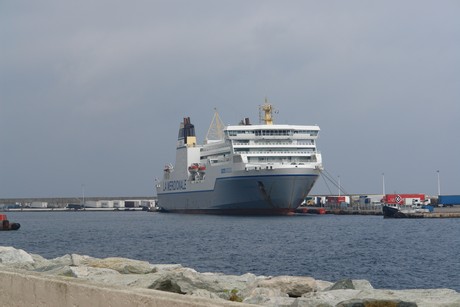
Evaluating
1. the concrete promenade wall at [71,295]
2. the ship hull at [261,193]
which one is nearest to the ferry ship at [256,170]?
the ship hull at [261,193]

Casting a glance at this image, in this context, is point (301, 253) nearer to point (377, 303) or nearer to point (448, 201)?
point (377, 303)

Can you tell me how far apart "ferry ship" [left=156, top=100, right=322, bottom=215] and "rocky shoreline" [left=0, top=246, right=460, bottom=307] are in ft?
171

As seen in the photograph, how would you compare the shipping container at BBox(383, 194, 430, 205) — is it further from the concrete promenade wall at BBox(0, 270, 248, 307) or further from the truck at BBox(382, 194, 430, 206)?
the concrete promenade wall at BBox(0, 270, 248, 307)

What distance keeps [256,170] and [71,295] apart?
58.9 meters

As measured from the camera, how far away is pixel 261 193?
65438 millimetres

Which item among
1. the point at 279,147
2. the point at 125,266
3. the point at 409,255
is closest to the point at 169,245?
the point at 409,255

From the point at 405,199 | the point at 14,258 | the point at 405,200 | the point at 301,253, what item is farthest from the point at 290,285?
the point at 405,199

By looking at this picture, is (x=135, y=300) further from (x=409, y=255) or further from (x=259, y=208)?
(x=259, y=208)

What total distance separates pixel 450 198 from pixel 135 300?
94.0 m

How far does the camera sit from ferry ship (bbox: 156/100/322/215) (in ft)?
213

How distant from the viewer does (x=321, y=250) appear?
31656mm

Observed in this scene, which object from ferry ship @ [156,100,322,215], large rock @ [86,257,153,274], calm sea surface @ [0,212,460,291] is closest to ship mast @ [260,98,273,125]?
ferry ship @ [156,100,322,215]

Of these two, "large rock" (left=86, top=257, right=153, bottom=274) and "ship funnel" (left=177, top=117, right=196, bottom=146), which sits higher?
"ship funnel" (left=177, top=117, right=196, bottom=146)

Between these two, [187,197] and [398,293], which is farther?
[187,197]
